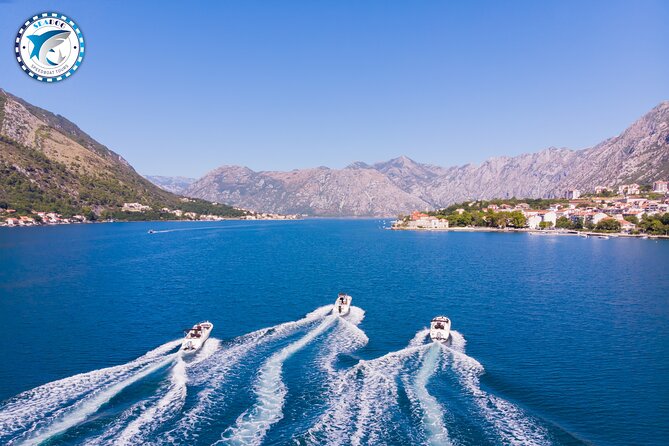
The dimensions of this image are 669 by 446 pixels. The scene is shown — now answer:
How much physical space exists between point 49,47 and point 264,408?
58.0 metres

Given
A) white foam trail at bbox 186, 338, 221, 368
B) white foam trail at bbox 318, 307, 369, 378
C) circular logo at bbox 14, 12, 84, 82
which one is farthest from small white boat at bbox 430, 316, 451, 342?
circular logo at bbox 14, 12, 84, 82

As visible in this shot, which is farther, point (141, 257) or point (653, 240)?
point (653, 240)

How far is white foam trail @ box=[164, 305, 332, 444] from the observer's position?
2517 centimetres

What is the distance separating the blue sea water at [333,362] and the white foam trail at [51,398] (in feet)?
0.46

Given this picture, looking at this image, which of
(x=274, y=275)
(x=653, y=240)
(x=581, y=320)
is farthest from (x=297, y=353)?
(x=653, y=240)

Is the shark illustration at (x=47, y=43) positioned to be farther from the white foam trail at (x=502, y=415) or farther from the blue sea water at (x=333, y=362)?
the white foam trail at (x=502, y=415)

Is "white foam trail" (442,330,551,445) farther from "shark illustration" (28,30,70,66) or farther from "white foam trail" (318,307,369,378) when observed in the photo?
"shark illustration" (28,30,70,66)

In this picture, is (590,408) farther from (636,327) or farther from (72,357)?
(72,357)

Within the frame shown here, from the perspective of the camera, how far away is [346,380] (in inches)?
1262

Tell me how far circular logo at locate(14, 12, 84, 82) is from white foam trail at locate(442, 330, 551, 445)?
58168mm

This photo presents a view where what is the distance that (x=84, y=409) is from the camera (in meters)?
27.0

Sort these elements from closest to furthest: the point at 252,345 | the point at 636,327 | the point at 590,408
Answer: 1. the point at 590,408
2. the point at 252,345
3. the point at 636,327

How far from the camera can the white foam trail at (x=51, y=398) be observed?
2520 cm

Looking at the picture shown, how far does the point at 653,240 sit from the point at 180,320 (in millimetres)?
178780
